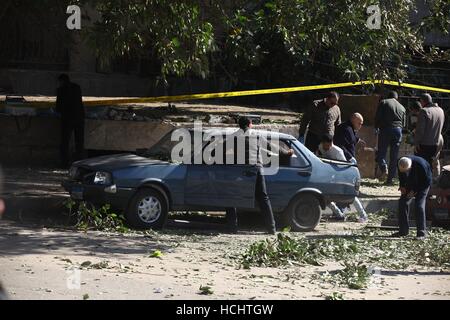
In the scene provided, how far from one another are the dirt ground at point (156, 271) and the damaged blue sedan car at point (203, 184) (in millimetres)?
447

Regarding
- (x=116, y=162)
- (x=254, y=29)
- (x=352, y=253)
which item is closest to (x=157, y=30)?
(x=116, y=162)

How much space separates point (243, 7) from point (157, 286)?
730 centimetres

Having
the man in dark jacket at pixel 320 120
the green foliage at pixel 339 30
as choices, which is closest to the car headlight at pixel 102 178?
the green foliage at pixel 339 30

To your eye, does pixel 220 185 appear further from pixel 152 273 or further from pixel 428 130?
pixel 428 130

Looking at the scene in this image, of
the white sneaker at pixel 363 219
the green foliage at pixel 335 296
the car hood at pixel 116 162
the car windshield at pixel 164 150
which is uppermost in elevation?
the car windshield at pixel 164 150

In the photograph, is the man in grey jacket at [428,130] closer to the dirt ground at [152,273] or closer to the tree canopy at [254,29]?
the tree canopy at [254,29]

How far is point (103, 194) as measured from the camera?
42.1ft

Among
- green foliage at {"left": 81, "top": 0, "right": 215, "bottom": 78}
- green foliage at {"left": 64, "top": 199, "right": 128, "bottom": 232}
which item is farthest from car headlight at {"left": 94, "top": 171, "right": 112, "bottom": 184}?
green foliage at {"left": 81, "top": 0, "right": 215, "bottom": 78}

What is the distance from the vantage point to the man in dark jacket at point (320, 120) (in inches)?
655

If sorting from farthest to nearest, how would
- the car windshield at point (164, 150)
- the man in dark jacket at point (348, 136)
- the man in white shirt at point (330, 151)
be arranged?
the man in dark jacket at point (348, 136)
the man in white shirt at point (330, 151)
the car windshield at point (164, 150)

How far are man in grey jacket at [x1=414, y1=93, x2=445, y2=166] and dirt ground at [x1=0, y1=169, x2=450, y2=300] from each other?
4.75m

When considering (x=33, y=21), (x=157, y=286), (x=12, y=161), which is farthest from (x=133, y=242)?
(x=33, y=21)

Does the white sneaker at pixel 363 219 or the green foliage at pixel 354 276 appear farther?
the white sneaker at pixel 363 219

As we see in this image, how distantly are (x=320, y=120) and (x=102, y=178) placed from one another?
17.1ft
